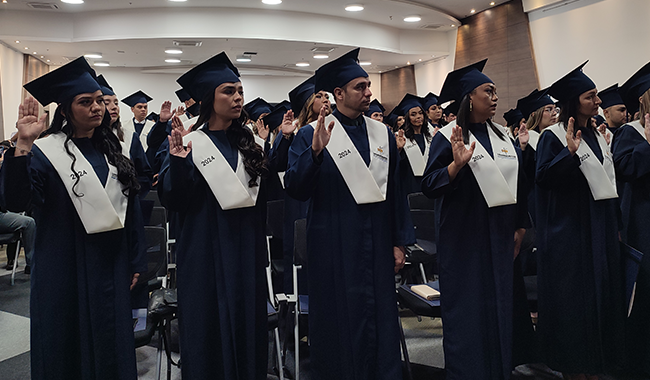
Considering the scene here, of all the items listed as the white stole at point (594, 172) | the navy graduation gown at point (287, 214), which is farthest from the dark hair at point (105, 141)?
the white stole at point (594, 172)

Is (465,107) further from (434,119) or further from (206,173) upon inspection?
(434,119)

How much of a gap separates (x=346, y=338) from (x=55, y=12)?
452 inches

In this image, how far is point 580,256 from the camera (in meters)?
3.16

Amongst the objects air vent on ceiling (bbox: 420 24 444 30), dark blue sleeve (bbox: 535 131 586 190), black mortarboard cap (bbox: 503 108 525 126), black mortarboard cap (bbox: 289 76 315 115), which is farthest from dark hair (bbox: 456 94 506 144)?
air vent on ceiling (bbox: 420 24 444 30)

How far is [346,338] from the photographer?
2.75m

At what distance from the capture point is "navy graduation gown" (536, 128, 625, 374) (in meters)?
3.11

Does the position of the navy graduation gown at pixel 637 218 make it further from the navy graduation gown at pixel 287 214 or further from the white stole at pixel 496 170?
the navy graduation gown at pixel 287 214

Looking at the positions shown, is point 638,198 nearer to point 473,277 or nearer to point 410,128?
point 473,277

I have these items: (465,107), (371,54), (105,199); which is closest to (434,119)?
(465,107)

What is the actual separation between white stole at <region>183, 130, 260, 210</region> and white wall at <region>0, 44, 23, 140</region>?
10999 mm

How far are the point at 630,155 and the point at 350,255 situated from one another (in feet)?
7.19

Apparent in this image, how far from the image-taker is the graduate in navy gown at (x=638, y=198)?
3.33m

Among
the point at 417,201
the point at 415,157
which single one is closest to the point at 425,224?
the point at 417,201

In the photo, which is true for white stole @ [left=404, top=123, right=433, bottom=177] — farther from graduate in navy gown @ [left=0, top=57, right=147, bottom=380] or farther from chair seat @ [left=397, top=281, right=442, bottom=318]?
graduate in navy gown @ [left=0, top=57, right=147, bottom=380]
